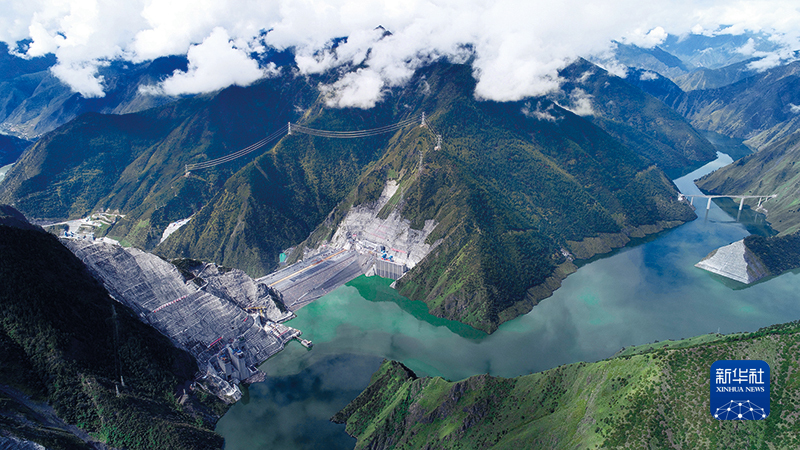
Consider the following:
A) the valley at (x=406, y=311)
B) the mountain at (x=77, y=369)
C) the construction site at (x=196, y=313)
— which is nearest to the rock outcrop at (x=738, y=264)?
the valley at (x=406, y=311)

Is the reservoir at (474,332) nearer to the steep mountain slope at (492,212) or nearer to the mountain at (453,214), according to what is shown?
the steep mountain slope at (492,212)

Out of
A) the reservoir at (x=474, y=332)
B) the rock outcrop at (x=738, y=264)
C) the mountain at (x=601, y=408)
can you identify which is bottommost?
the rock outcrop at (x=738, y=264)

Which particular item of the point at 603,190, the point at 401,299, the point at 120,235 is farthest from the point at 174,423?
the point at 603,190

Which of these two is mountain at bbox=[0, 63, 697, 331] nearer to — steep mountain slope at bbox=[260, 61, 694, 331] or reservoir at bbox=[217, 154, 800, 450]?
steep mountain slope at bbox=[260, 61, 694, 331]

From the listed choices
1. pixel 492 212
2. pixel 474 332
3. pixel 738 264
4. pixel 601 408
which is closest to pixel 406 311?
pixel 474 332

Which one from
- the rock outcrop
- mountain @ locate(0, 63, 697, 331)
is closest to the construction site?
mountain @ locate(0, 63, 697, 331)

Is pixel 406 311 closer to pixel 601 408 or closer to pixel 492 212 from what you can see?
pixel 492 212
